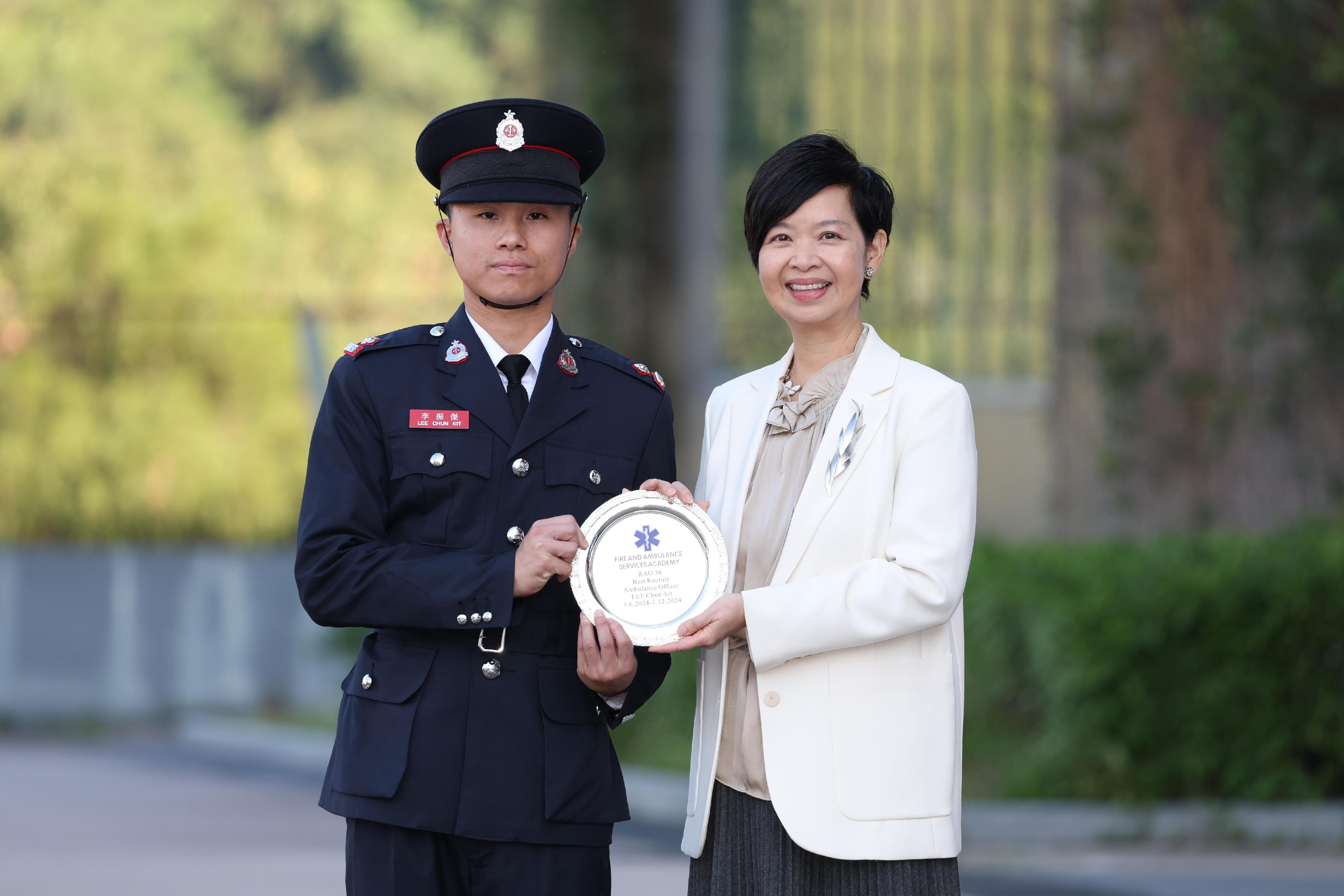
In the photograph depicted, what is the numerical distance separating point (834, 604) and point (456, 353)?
827mm

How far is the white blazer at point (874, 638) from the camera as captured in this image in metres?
3.11

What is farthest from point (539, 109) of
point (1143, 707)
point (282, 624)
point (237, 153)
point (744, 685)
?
point (237, 153)

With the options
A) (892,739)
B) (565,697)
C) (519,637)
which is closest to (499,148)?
(519,637)

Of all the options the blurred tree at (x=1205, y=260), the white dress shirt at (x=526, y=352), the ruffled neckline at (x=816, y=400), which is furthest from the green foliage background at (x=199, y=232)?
the ruffled neckline at (x=816, y=400)

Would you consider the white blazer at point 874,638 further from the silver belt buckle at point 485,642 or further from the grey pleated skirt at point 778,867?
the silver belt buckle at point 485,642

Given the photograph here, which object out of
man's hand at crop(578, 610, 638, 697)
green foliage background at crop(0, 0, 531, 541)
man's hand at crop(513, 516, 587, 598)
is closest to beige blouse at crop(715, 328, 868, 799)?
man's hand at crop(578, 610, 638, 697)

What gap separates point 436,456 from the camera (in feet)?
10.5

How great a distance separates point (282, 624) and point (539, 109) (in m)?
11.9

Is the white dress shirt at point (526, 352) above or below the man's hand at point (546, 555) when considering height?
above

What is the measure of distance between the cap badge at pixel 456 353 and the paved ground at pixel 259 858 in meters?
3.88

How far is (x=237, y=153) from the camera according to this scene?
23.8 m

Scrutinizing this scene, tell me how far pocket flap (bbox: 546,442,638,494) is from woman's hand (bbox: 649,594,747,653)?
0.31 metres

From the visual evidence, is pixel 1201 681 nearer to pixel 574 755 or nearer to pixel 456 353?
pixel 574 755

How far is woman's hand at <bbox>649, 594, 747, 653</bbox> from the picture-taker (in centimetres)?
310
